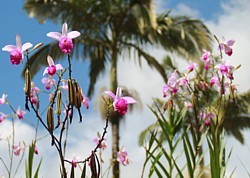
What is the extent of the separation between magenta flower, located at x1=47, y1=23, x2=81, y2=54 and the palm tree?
31.7ft

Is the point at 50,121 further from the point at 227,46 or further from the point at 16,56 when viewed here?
the point at 227,46

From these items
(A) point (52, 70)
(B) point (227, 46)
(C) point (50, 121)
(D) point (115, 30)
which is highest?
(D) point (115, 30)

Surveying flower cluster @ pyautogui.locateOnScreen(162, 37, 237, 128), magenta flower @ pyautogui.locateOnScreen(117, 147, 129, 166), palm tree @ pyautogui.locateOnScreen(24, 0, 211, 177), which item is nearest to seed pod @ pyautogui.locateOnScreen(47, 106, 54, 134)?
flower cluster @ pyautogui.locateOnScreen(162, 37, 237, 128)

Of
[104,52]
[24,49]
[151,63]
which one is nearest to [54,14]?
[104,52]

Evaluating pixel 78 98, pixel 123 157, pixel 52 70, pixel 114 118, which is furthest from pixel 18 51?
pixel 114 118

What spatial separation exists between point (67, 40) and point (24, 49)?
0.47ft

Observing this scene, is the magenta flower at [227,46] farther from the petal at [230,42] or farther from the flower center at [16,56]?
the flower center at [16,56]

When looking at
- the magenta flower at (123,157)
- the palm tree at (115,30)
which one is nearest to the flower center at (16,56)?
the magenta flower at (123,157)

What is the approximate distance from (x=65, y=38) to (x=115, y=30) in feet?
34.1

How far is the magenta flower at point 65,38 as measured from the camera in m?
1.54

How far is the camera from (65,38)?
1565 mm

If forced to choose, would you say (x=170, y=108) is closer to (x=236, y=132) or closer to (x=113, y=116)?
(x=113, y=116)

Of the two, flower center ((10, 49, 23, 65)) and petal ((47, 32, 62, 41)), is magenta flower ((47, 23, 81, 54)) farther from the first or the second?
flower center ((10, 49, 23, 65))

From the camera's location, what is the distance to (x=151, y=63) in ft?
39.2
